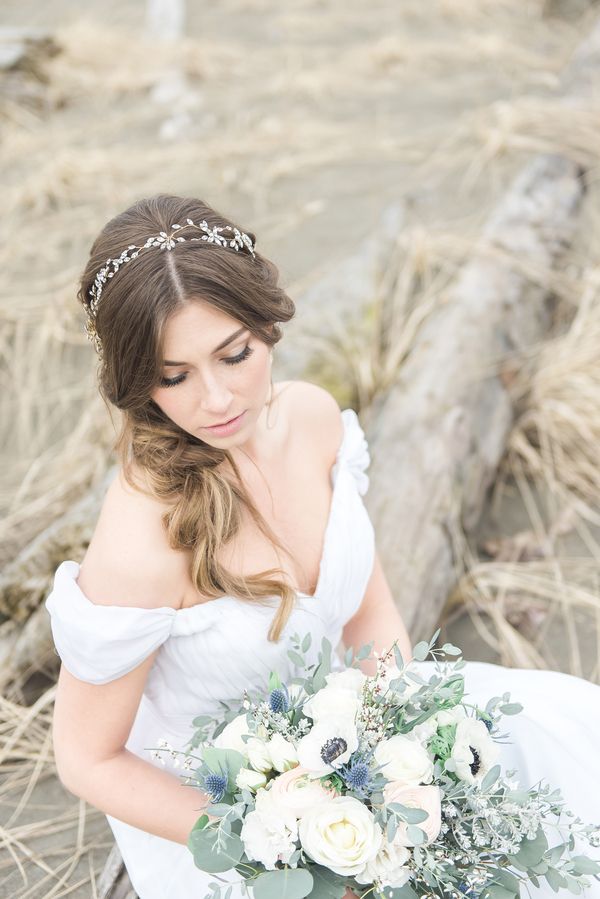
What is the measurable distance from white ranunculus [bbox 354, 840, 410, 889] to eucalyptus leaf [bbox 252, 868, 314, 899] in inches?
3.8

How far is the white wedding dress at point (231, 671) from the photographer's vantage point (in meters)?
1.74

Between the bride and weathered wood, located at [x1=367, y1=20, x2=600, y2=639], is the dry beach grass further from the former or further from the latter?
the bride

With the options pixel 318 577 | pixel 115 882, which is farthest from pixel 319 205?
pixel 115 882

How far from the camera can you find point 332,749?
1381mm

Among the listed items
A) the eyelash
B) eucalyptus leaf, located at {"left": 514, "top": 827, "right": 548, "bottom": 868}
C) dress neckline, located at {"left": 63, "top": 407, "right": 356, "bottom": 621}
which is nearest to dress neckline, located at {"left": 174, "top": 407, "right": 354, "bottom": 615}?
dress neckline, located at {"left": 63, "top": 407, "right": 356, "bottom": 621}

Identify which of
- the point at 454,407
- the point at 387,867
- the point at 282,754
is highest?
the point at 454,407

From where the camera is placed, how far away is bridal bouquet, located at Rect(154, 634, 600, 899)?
1.37 meters

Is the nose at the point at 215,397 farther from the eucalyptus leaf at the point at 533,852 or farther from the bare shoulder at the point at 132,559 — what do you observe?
the eucalyptus leaf at the point at 533,852

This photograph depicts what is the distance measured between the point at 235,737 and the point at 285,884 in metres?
0.27

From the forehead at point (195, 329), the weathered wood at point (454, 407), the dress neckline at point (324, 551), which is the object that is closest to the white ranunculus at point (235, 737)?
the dress neckline at point (324, 551)

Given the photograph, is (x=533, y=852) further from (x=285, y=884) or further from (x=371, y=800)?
(x=285, y=884)

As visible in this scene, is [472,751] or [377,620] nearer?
[472,751]

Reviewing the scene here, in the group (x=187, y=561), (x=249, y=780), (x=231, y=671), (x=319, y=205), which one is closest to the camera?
(x=249, y=780)

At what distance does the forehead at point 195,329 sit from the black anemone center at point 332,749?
0.78 m
